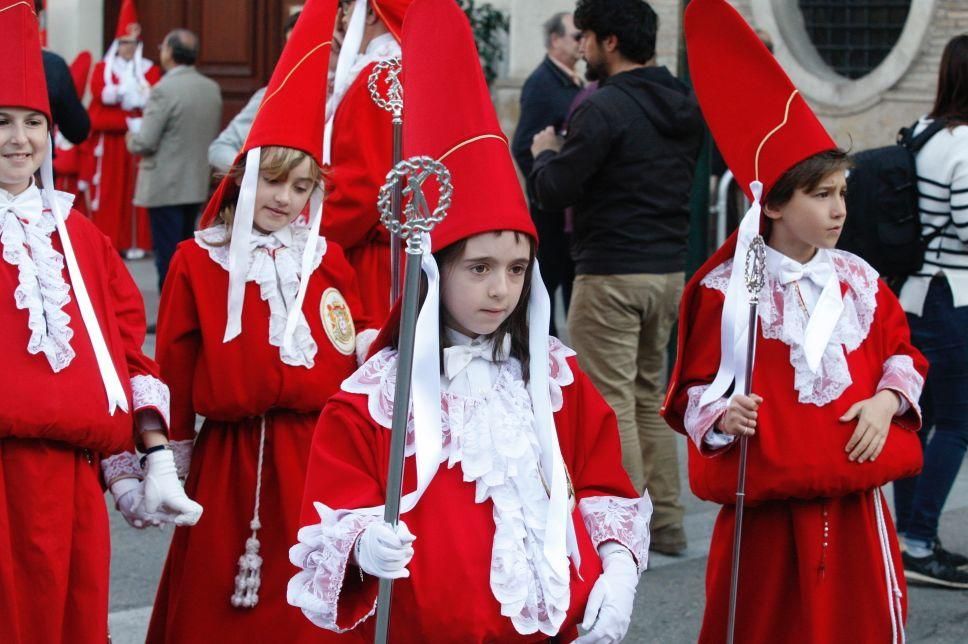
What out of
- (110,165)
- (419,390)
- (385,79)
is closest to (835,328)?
(419,390)

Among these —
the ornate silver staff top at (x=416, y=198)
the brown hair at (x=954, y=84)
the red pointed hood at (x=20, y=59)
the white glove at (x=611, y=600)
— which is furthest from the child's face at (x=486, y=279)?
the brown hair at (x=954, y=84)

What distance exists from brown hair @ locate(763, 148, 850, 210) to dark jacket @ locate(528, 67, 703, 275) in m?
1.82

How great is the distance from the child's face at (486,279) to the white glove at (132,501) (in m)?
1.24

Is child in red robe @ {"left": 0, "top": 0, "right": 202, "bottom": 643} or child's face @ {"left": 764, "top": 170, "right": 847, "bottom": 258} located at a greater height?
child's face @ {"left": 764, "top": 170, "right": 847, "bottom": 258}

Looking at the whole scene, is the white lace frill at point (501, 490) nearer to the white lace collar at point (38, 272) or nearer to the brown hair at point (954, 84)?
the white lace collar at point (38, 272)

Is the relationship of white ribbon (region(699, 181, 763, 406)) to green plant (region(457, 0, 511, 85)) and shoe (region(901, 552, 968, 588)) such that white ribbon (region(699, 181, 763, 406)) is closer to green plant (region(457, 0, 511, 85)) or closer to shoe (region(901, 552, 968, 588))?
shoe (region(901, 552, 968, 588))

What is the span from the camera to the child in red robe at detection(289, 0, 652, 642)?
124 inches

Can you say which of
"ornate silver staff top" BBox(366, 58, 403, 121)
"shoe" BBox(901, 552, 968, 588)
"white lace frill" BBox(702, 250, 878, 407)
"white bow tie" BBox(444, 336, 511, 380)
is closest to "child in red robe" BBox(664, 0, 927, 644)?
"white lace frill" BBox(702, 250, 878, 407)

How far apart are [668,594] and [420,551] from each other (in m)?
3.00

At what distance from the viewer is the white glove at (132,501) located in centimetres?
409

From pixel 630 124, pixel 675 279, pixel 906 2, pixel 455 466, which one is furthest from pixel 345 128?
pixel 906 2

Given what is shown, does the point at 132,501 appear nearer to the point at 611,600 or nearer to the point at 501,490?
the point at 501,490

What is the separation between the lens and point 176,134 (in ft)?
34.2

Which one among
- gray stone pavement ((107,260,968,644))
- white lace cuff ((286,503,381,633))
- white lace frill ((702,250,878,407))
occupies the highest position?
white lace frill ((702,250,878,407))
